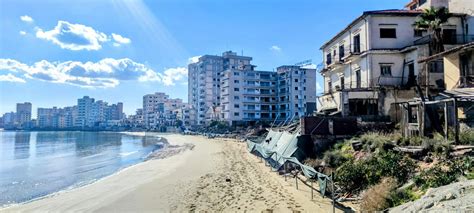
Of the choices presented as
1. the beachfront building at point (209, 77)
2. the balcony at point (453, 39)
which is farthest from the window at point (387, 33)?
the beachfront building at point (209, 77)

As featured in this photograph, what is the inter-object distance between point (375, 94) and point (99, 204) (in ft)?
77.9

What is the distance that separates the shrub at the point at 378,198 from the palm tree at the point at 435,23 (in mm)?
22185

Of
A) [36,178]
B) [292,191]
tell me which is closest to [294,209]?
[292,191]

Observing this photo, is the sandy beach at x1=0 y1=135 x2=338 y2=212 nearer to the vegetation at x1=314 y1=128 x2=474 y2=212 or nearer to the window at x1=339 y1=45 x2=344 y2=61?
the vegetation at x1=314 y1=128 x2=474 y2=212

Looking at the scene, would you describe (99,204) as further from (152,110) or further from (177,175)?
(152,110)

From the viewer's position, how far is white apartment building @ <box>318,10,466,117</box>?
2809 cm

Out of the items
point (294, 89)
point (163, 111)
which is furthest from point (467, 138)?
point (163, 111)

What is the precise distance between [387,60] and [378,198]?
2298cm

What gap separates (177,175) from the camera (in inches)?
936

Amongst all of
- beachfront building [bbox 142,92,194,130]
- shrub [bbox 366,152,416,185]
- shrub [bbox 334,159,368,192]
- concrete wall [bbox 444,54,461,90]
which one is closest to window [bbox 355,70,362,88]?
concrete wall [bbox 444,54,461,90]

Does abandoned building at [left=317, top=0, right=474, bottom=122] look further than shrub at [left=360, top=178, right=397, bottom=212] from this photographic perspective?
Yes

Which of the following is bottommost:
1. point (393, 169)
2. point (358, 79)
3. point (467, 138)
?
point (393, 169)

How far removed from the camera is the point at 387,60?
29.6 m

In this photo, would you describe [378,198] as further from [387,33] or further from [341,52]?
[341,52]
